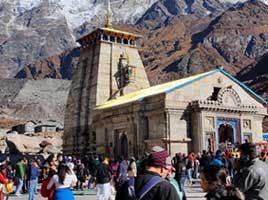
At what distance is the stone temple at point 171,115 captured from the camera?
110 ft

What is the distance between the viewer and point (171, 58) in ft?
502

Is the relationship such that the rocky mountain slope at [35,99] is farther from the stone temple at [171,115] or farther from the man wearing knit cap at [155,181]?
the man wearing knit cap at [155,181]

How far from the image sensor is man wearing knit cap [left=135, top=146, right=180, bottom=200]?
4863 millimetres

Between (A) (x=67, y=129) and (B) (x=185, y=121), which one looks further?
(A) (x=67, y=129)

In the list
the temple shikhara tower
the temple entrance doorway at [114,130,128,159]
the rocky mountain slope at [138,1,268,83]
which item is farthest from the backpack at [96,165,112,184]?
the rocky mountain slope at [138,1,268,83]

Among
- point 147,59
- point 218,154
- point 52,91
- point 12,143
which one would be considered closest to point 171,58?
point 147,59

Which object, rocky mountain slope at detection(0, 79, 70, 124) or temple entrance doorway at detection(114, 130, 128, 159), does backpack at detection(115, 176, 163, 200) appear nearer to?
temple entrance doorway at detection(114, 130, 128, 159)

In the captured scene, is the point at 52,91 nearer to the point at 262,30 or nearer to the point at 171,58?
the point at 171,58

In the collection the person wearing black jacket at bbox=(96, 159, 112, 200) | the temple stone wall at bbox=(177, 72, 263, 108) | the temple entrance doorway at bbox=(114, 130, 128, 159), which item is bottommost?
the person wearing black jacket at bbox=(96, 159, 112, 200)

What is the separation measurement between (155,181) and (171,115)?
93.2 ft

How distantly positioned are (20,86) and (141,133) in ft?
294

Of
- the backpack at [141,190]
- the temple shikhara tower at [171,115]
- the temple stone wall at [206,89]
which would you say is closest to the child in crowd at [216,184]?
the backpack at [141,190]

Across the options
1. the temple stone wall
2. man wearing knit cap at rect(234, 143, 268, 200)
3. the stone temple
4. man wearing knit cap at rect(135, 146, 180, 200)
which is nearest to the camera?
man wearing knit cap at rect(135, 146, 180, 200)

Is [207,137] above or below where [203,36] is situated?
below
